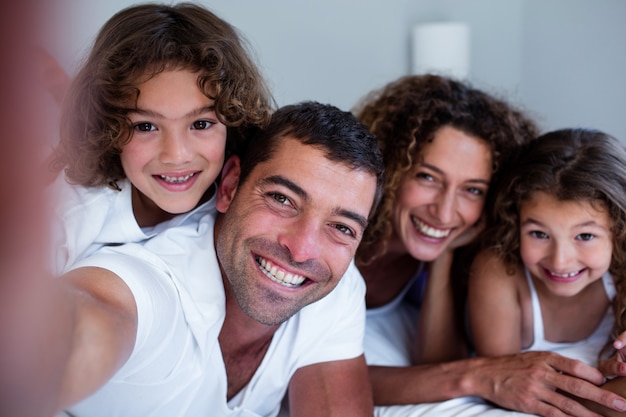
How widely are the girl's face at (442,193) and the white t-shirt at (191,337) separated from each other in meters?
0.38

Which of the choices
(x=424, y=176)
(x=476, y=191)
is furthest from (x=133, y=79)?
(x=476, y=191)

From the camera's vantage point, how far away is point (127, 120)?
158cm

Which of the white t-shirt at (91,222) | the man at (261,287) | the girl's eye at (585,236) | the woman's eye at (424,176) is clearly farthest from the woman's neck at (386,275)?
the white t-shirt at (91,222)

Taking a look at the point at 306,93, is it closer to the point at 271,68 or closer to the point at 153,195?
the point at 271,68

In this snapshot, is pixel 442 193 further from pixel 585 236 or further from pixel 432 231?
pixel 585 236

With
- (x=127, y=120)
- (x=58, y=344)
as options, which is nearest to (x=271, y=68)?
(x=127, y=120)

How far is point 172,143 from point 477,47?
118 inches

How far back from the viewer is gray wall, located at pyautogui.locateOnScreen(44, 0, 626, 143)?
11.0 ft

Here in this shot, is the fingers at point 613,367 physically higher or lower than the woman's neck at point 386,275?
higher

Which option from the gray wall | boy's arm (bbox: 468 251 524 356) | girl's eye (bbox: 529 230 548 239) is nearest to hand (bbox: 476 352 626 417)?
boy's arm (bbox: 468 251 524 356)

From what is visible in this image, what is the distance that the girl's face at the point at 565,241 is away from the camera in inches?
69.9

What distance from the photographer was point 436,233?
2.04 meters

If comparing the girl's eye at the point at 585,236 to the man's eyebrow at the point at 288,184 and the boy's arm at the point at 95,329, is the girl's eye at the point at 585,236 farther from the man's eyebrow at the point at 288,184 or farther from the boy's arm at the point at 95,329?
the boy's arm at the point at 95,329

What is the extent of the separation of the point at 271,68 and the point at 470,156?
1.61m
